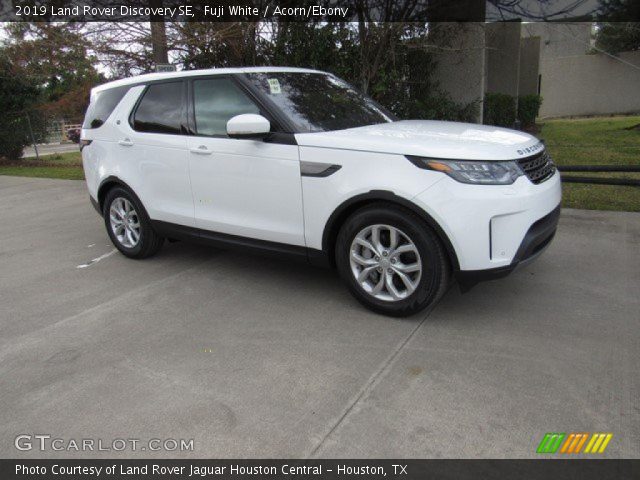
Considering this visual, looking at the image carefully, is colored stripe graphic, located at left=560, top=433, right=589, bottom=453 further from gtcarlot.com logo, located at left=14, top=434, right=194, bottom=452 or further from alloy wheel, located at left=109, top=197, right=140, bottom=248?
alloy wheel, located at left=109, top=197, right=140, bottom=248

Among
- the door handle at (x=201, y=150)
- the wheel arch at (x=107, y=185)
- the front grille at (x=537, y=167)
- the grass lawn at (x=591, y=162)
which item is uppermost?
the door handle at (x=201, y=150)

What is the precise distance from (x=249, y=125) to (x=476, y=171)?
1645mm

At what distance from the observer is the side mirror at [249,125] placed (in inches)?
157

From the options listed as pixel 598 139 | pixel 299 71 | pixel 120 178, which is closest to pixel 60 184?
pixel 120 178

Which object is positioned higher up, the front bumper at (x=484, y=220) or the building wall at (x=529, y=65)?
the building wall at (x=529, y=65)

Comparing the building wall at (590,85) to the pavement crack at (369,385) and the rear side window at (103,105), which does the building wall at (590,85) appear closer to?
the rear side window at (103,105)

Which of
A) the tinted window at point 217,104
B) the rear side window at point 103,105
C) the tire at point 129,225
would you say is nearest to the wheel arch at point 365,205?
the tinted window at point 217,104

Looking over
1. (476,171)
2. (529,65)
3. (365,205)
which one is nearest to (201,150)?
(365,205)

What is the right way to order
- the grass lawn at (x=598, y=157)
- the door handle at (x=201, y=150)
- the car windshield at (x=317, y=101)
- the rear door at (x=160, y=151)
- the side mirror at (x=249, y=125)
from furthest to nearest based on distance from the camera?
the grass lawn at (x=598, y=157)
the rear door at (x=160, y=151)
the door handle at (x=201, y=150)
the car windshield at (x=317, y=101)
the side mirror at (x=249, y=125)

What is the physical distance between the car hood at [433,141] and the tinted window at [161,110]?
144cm

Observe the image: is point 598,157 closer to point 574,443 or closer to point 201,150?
point 201,150

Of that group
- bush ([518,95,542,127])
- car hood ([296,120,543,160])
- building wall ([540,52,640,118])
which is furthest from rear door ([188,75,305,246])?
building wall ([540,52,640,118])

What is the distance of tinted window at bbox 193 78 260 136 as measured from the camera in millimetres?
4430

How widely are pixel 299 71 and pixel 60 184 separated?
8.72 meters
